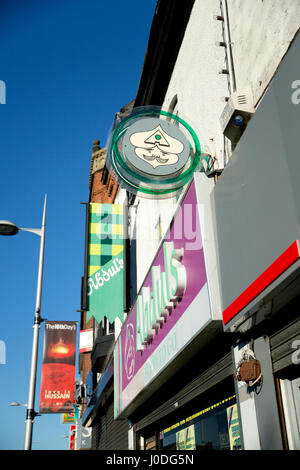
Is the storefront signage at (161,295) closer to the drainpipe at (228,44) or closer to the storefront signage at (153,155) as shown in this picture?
the storefront signage at (153,155)

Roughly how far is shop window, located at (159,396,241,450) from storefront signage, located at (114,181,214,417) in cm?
87

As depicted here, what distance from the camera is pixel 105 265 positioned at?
11.9 meters

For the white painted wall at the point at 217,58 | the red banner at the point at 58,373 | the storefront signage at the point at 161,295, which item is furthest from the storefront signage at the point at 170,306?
the red banner at the point at 58,373

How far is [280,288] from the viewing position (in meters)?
3.56

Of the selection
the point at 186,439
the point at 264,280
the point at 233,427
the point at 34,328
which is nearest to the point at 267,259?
the point at 264,280

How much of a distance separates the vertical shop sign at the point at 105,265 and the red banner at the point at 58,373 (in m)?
5.86

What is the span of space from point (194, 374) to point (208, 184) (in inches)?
108

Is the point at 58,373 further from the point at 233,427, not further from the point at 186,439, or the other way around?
the point at 233,427

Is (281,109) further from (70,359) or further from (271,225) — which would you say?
(70,359)

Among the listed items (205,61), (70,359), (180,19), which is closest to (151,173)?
(205,61)

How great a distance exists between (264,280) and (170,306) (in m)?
2.74

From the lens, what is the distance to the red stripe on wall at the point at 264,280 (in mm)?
3303

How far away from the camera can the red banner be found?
16.3 meters

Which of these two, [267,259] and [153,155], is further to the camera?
[153,155]
